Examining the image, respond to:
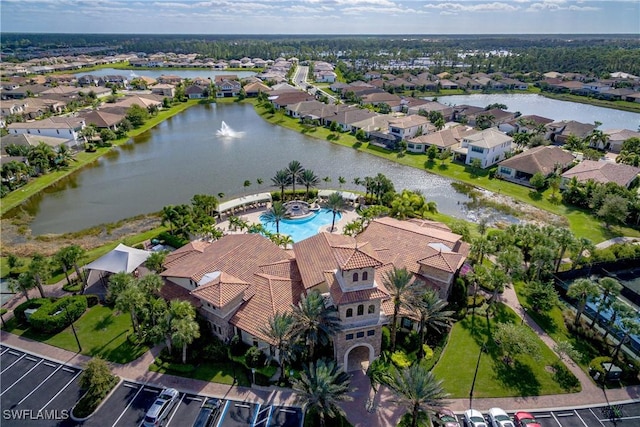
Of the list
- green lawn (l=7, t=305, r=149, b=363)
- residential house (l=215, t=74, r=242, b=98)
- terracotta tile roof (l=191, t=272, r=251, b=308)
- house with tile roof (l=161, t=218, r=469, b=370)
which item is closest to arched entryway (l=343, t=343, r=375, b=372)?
house with tile roof (l=161, t=218, r=469, b=370)

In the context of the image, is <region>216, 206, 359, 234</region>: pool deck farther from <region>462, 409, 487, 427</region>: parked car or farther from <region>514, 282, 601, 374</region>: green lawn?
<region>462, 409, 487, 427</region>: parked car

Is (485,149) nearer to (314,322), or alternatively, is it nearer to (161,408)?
(314,322)

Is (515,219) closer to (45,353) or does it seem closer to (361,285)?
(361,285)

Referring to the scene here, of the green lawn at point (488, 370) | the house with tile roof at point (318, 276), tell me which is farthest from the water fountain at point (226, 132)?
the green lawn at point (488, 370)

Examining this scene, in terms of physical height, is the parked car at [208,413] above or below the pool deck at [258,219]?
below

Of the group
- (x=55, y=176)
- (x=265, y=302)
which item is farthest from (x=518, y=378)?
(x=55, y=176)

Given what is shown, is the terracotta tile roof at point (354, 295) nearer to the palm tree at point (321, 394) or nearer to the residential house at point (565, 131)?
the palm tree at point (321, 394)

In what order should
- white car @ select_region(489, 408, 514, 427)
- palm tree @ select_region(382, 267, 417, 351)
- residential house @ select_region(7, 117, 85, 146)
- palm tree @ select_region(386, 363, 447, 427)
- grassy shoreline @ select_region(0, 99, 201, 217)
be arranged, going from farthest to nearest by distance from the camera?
residential house @ select_region(7, 117, 85, 146) < grassy shoreline @ select_region(0, 99, 201, 217) < palm tree @ select_region(382, 267, 417, 351) < white car @ select_region(489, 408, 514, 427) < palm tree @ select_region(386, 363, 447, 427)
